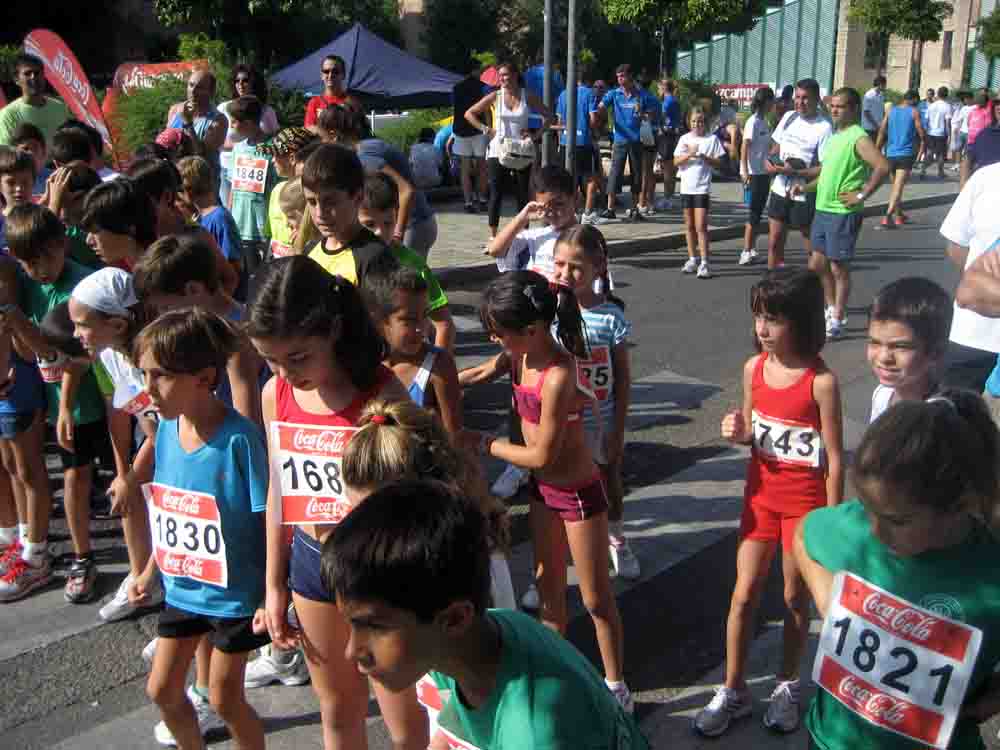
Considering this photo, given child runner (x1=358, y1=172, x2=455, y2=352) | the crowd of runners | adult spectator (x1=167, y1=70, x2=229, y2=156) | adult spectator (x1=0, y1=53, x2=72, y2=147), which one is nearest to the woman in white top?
adult spectator (x1=167, y1=70, x2=229, y2=156)

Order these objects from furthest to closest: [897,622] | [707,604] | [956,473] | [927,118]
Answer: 1. [927,118]
2. [707,604]
3. [897,622]
4. [956,473]

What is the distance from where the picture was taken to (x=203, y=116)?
8070mm

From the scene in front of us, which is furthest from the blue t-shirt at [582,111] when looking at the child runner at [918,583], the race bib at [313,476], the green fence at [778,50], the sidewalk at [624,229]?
the green fence at [778,50]

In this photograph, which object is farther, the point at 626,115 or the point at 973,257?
the point at 626,115

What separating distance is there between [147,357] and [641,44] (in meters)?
41.0

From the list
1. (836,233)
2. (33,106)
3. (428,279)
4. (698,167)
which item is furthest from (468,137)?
(428,279)

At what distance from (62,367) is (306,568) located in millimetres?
2013

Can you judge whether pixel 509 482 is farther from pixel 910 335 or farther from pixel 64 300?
pixel 910 335

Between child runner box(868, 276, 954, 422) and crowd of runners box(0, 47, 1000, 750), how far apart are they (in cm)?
1

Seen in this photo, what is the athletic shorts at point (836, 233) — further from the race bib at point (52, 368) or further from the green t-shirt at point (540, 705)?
the green t-shirt at point (540, 705)

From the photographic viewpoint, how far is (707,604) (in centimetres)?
425

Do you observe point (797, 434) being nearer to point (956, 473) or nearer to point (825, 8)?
point (956, 473)

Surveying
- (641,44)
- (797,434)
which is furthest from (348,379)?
(641,44)

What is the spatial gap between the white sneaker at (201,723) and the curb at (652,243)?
6.85 m
